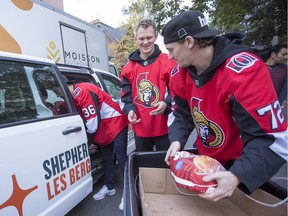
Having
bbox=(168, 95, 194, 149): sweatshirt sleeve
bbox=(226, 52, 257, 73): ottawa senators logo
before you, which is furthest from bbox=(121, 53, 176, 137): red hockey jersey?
bbox=(226, 52, 257, 73): ottawa senators logo

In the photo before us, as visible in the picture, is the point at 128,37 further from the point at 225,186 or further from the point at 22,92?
the point at 225,186

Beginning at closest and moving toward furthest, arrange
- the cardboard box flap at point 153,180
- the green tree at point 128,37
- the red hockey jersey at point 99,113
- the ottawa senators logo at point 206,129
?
the ottawa senators logo at point 206,129 → the cardboard box flap at point 153,180 → the red hockey jersey at point 99,113 → the green tree at point 128,37

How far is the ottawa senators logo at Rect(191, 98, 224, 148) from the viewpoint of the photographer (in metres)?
1.38

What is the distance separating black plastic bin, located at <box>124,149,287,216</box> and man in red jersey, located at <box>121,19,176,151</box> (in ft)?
2.80

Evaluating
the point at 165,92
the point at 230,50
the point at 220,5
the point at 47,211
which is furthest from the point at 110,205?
the point at 220,5

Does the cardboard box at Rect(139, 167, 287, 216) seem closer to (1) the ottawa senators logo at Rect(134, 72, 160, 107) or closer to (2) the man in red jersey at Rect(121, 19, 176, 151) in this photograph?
(2) the man in red jersey at Rect(121, 19, 176, 151)

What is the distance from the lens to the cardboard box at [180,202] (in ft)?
4.07

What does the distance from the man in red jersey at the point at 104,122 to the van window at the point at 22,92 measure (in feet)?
1.57

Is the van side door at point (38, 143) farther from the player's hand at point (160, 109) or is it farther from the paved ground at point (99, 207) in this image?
the player's hand at point (160, 109)

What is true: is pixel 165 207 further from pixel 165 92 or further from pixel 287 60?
pixel 287 60

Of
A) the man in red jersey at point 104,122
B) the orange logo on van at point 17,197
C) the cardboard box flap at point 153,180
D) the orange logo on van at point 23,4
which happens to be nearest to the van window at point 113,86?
the man in red jersey at point 104,122

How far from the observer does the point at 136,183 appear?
1.61 m

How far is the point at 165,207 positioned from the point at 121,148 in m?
1.88

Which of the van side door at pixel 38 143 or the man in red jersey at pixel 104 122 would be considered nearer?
the van side door at pixel 38 143
